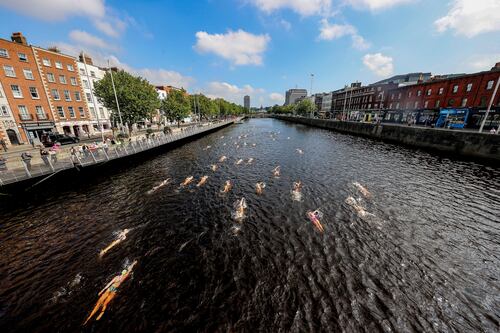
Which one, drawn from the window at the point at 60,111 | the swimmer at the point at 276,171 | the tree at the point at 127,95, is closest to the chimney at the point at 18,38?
the window at the point at 60,111

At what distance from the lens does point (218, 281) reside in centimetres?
748

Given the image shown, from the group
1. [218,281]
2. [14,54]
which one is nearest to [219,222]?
[218,281]

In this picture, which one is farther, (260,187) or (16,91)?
(16,91)

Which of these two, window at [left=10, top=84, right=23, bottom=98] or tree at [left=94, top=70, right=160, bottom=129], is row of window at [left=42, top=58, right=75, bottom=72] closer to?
window at [left=10, top=84, right=23, bottom=98]

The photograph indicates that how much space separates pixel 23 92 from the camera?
33.7 metres

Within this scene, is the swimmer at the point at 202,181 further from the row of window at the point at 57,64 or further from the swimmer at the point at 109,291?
the row of window at the point at 57,64

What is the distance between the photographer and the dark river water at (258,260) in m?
6.17

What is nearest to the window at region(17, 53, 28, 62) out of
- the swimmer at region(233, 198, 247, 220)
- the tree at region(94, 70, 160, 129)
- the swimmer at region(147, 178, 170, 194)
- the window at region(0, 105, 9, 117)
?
the window at region(0, 105, 9, 117)

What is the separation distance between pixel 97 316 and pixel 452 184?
26306mm

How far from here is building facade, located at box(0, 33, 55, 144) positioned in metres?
31.6

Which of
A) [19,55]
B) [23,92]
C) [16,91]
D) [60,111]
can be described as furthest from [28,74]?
[60,111]

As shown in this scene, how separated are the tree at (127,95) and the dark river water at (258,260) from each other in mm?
22879

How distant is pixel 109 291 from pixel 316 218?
10.6 meters

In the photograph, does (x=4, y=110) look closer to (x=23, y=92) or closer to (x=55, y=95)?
(x=23, y=92)
